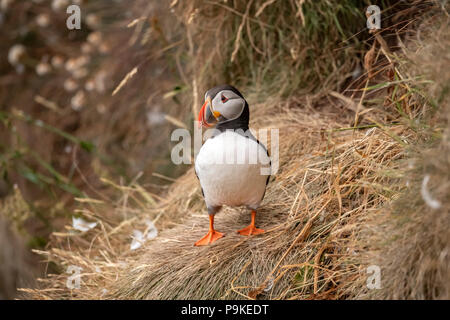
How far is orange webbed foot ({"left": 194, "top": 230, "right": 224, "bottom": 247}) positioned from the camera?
1.71 m

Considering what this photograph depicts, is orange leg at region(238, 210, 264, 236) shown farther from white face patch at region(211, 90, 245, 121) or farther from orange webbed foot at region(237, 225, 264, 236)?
white face patch at region(211, 90, 245, 121)

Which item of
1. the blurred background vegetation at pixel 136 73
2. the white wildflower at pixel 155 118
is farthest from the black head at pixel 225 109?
the white wildflower at pixel 155 118

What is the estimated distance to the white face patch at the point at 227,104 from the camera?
1.54 m

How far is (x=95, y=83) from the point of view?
3.43 meters

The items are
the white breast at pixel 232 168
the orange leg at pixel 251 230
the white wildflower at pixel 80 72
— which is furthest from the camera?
the white wildflower at pixel 80 72

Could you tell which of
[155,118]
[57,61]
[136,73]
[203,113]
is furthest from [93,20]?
[203,113]

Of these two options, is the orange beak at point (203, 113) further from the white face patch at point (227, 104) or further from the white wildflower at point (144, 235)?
the white wildflower at point (144, 235)

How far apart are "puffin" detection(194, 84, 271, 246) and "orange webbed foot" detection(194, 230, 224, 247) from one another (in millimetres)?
166

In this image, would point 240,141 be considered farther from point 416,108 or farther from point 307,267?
point 416,108

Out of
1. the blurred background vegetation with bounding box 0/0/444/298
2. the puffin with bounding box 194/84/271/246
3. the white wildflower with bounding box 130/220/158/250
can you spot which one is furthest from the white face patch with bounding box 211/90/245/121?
the white wildflower with bounding box 130/220/158/250

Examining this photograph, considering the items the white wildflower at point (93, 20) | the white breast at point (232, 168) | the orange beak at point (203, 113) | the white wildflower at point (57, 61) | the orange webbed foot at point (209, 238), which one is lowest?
the orange webbed foot at point (209, 238)

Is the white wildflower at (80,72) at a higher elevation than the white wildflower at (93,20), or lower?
lower

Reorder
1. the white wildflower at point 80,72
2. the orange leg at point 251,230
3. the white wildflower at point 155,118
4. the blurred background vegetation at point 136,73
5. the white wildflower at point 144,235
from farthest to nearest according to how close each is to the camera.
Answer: the white wildflower at point 80,72 < the white wildflower at point 155,118 < the blurred background vegetation at point 136,73 < the white wildflower at point 144,235 < the orange leg at point 251,230

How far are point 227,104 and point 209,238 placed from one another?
0.50 m
